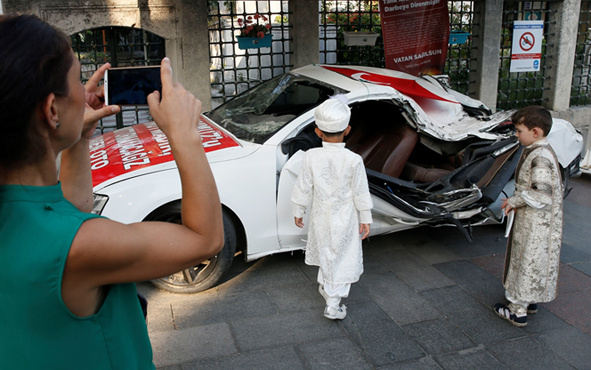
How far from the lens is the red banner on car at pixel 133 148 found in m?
3.78

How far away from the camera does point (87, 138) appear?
4.81 ft

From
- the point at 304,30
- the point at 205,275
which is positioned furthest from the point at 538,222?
the point at 304,30

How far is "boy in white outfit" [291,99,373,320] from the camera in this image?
3484 mm

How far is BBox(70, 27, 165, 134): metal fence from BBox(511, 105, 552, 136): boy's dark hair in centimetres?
491

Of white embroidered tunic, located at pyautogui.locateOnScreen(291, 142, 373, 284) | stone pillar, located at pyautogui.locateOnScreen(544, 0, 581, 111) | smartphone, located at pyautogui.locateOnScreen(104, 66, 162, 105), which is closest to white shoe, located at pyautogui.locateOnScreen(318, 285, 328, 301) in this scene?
white embroidered tunic, located at pyautogui.locateOnScreen(291, 142, 373, 284)

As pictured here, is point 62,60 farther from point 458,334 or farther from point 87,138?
point 458,334

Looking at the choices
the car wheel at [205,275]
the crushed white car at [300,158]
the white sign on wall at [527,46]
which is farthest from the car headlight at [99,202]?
the white sign on wall at [527,46]

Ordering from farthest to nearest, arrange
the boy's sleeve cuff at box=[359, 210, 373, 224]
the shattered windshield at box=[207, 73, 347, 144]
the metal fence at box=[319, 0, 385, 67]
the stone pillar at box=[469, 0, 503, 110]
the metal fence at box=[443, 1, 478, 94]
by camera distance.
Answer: the metal fence at box=[443, 1, 478, 94]
the stone pillar at box=[469, 0, 503, 110]
the metal fence at box=[319, 0, 385, 67]
the shattered windshield at box=[207, 73, 347, 144]
the boy's sleeve cuff at box=[359, 210, 373, 224]

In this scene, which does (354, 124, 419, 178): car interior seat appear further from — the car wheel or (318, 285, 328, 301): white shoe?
the car wheel

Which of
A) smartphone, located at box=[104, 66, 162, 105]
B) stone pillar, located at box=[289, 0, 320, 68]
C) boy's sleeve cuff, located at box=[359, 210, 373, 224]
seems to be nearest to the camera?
smartphone, located at box=[104, 66, 162, 105]

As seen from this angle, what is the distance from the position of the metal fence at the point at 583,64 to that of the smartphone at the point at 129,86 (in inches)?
411

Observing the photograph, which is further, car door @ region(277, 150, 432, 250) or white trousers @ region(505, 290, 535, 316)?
car door @ region(277, 150, 432, 250)

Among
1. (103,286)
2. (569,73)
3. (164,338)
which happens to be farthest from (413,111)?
(569,73)

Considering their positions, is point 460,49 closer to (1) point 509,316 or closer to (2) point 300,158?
(2) point 300,158
